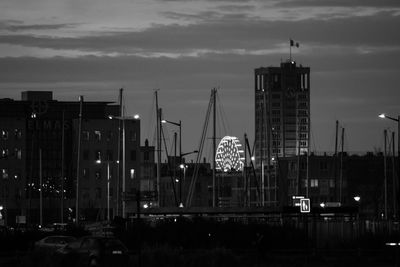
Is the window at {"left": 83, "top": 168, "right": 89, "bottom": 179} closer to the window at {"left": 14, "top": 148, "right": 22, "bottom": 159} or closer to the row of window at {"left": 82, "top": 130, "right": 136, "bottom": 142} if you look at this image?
the row of window at {"left": 82, "top": 130, "right": 136, "bottom": 142}

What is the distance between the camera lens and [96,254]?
57594 mm


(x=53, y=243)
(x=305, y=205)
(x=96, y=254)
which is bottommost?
(x=96, y=254)

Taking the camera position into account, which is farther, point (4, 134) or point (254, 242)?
point (4, 134)

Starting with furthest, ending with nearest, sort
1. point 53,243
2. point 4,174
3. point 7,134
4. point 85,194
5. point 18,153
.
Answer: point 18,153 → point 7,134 → point 4,174 → point 85,194 → point 53,243

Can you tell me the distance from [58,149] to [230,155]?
26754 millimetres

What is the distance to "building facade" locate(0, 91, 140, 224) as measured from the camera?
600 ft

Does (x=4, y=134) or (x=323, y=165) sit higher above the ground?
(x=4, y=134)

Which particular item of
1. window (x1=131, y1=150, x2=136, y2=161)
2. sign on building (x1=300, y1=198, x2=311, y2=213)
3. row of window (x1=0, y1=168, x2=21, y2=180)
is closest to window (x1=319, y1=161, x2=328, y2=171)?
window (x1=131, y1=150, x2=136, y2=161)

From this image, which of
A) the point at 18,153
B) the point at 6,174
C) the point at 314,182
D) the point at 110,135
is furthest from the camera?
the point at 314,182

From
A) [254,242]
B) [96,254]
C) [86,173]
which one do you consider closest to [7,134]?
[86,173]

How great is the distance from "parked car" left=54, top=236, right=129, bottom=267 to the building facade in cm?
11999

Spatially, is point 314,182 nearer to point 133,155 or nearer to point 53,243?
point 133,155

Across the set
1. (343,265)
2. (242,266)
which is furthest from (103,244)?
(343,265)

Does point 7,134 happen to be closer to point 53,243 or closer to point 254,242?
point 254,242
